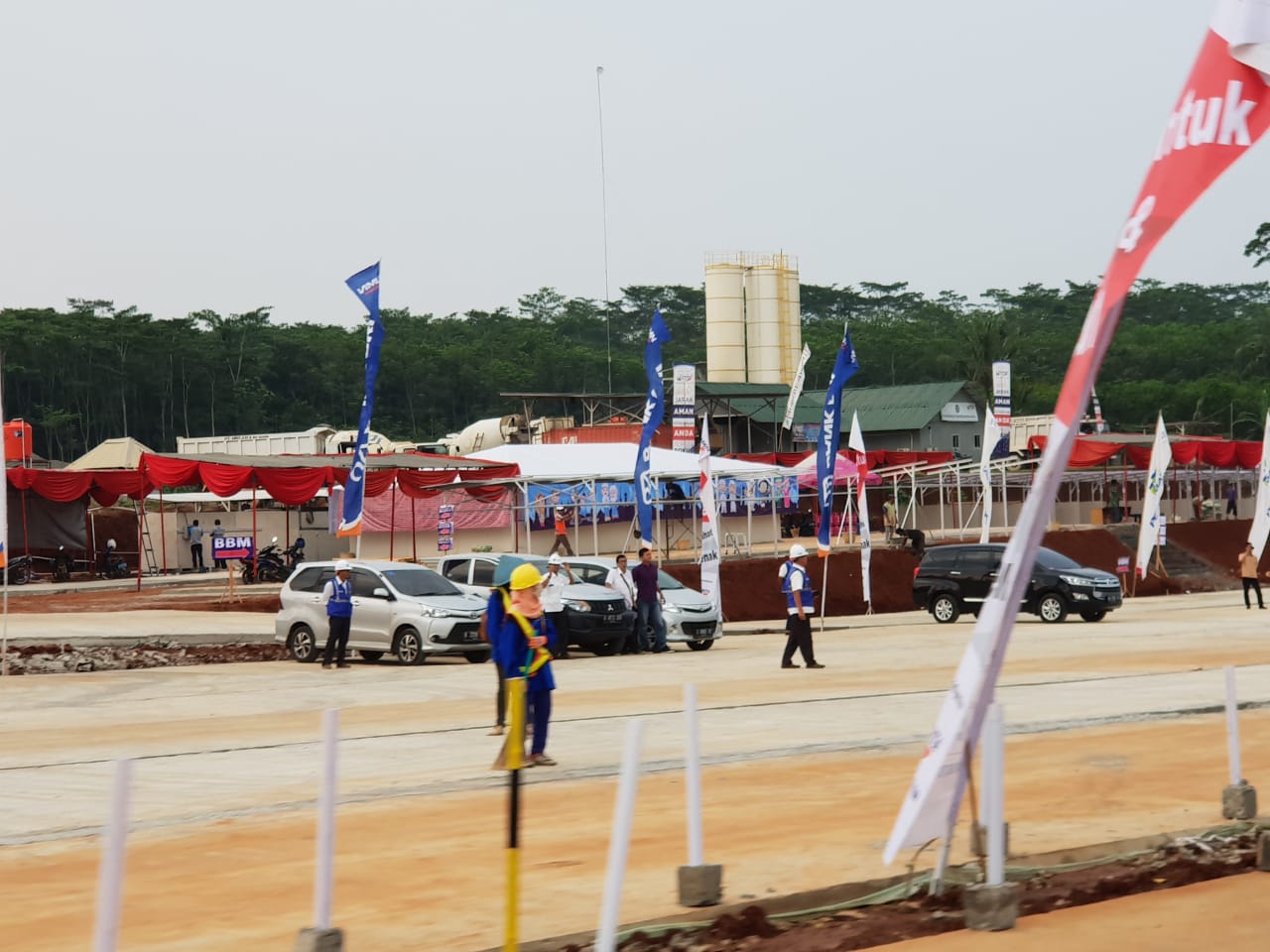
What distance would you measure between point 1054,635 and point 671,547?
20130mm

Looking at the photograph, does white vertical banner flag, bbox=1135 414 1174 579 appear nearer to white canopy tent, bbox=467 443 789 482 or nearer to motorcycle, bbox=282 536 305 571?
white canopy tent, bbox=467 443 789 482

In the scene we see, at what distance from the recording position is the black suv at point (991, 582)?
33.3m

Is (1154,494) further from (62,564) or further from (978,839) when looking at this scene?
(62,564)

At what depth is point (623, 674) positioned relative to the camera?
23625 millimetres

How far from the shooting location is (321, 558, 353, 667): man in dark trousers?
2486cm

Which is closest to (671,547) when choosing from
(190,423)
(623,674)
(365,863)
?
(623,674)

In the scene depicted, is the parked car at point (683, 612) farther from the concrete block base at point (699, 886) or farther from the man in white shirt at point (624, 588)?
the concrete block base at point (699, 886)

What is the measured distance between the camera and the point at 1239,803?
1073 cm

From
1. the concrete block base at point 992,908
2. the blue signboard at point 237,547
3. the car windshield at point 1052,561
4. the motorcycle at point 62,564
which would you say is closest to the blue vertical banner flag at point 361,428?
the car windshield at point 1052,561

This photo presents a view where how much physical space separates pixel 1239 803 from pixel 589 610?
57.3ft

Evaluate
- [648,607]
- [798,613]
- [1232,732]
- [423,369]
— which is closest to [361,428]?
[648,607]

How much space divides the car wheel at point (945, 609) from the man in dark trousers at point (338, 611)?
48.8ft

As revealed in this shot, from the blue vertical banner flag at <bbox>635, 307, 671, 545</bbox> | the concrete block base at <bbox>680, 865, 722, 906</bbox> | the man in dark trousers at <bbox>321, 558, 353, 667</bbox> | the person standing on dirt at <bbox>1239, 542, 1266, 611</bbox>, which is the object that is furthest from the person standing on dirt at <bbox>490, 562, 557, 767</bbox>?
the person standing on dirt at <bbox>1239, 542, 1266, 611</bbox>

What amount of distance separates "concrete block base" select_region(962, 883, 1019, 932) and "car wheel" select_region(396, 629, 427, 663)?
60.3 ft
